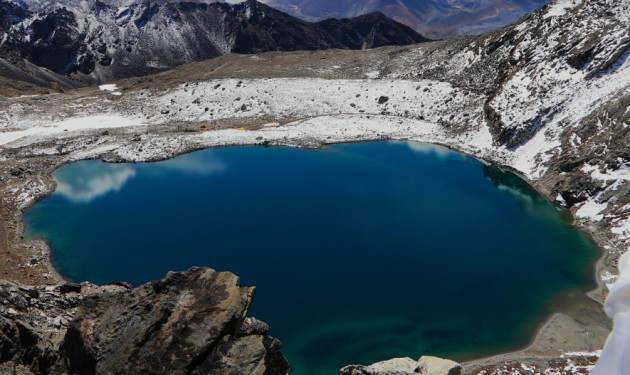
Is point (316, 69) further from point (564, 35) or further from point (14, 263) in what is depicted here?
point (14, 263)

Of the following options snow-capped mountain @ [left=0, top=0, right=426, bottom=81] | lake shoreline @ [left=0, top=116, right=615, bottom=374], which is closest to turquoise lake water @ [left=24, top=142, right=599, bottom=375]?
lake shoreline @ [left=0, top=116, right=615, bottom=374]

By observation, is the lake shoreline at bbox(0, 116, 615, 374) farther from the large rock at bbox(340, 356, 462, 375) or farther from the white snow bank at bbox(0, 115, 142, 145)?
the white snow bank at bbox(0, 115, 142, 145)

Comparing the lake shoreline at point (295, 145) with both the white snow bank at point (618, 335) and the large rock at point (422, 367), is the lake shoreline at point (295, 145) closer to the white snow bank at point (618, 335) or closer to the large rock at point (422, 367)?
the large rock at point (422, 367)

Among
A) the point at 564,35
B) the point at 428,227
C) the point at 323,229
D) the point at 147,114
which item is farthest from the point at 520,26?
the point at 147,114

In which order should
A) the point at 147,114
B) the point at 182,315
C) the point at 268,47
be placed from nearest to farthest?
the point at 182,315 → the point at 147,114 → the point at 268,47

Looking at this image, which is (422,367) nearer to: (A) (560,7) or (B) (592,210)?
(B) (592,210)

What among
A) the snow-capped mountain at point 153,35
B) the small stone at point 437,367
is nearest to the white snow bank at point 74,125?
the snow-capped mountain at point 153,35
